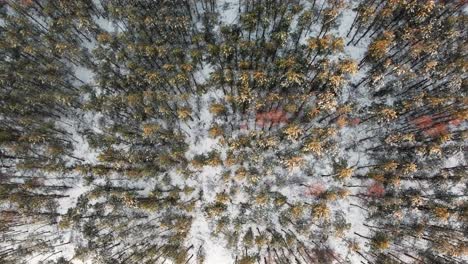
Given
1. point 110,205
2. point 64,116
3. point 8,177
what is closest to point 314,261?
point 110,205

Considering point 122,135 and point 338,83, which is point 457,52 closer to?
point 338,83

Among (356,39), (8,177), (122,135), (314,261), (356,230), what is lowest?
(314,261)

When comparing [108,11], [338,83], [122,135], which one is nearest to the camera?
[338,83]

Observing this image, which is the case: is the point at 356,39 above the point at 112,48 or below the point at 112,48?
below

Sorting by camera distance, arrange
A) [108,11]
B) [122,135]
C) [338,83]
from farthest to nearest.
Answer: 1. [108,11]
2. [122,135]
3. [338,83]

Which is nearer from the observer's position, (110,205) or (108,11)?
(110,205)

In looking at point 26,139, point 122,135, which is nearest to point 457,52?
point 122,135

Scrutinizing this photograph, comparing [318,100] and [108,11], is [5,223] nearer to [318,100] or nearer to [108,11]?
[108,11]
